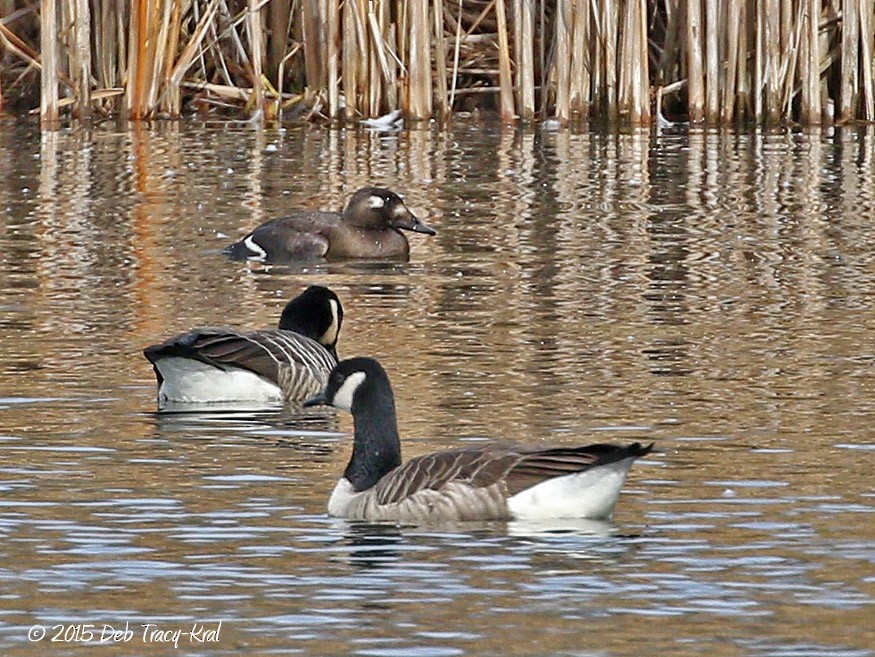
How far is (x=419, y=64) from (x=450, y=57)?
218 centimetres

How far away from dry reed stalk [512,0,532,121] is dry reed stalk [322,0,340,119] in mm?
1755

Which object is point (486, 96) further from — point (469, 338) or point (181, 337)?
point (181, 337)

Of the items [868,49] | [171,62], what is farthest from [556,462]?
[171,62]

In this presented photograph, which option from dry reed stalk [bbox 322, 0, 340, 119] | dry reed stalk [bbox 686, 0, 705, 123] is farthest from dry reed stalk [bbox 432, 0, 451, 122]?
dry reed stalk [bbox 686, 0, 705, 123]

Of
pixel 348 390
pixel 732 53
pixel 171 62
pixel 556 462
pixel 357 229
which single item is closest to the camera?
pixel 556 462

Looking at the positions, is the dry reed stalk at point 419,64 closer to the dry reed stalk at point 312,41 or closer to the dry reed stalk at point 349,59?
the dry reed stalk at point 349,59

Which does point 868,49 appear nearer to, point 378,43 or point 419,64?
point 419,64

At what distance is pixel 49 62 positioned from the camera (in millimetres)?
20531

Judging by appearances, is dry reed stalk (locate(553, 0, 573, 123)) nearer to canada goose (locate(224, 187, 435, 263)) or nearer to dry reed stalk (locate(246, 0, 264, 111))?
dry reed stalk (locate(246, 0, 264, 111))

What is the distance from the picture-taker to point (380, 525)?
6.71m

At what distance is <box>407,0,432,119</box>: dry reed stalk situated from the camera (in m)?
20.4

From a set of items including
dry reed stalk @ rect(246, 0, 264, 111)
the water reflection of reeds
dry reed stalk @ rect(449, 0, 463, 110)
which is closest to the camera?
the water reflection of reeds

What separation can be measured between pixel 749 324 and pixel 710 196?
6.26 meters

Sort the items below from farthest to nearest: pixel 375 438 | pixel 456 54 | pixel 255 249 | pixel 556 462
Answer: pixel 456 54 → pixel 255 249 → pixel 375 438 → pixel 556 462
